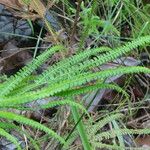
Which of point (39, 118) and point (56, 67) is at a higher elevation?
point (56, 67)

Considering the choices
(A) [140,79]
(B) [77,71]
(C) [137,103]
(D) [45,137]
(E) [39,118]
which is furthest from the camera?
(A) [140,79]

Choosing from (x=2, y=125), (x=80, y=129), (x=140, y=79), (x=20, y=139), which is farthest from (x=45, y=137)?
(x=140, y=79)

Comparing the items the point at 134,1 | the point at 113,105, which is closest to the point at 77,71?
the point at 113,105

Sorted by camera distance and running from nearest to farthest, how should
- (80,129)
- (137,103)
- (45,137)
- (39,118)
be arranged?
(80,129), (45,137), (39,118), (137,103)

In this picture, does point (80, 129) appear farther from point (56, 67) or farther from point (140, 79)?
point (140, 79)

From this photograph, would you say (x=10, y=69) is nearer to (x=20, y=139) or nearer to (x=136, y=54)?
(x=20, y=139)

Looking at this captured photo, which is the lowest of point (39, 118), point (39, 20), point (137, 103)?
point (137, 103)

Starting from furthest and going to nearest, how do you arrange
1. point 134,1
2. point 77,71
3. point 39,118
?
point 134,1, point 39,118, point 77,71

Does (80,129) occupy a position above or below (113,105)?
above

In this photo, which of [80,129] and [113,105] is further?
[113,105]
